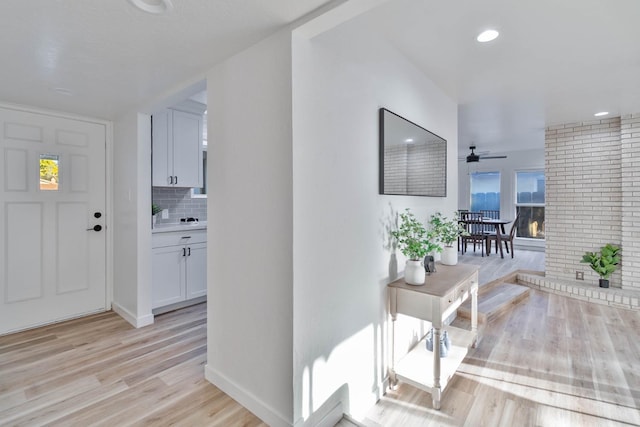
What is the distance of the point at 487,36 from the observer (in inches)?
83.1

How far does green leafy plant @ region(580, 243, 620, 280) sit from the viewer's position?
4.16 m

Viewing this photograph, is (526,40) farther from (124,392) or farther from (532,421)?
(124,392)

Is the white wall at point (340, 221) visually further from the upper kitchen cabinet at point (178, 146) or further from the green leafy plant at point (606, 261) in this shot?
the green leafy plant at point (606, 261)

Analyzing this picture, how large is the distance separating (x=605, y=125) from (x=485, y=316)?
3.32 metres

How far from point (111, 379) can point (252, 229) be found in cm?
155

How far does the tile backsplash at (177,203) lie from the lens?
3918mm

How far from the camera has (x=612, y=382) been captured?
2.28m

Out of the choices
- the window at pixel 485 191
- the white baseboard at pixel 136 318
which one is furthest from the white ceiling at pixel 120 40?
the window at pixel 485 191

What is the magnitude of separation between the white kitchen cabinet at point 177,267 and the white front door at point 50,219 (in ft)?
2.51

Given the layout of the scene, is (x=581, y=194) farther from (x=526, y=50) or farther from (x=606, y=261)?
(x=526, y=50)

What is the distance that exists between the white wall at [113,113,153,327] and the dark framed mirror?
2.38 m

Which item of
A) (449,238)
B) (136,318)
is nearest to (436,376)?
(449,238)

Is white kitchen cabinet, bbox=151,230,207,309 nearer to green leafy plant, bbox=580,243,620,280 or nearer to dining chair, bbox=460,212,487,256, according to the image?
dining chair, bbox=460,212,487,256

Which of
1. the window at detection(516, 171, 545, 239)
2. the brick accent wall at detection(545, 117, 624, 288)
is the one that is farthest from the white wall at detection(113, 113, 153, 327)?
the window at detection(516, 171, 545, 239)
